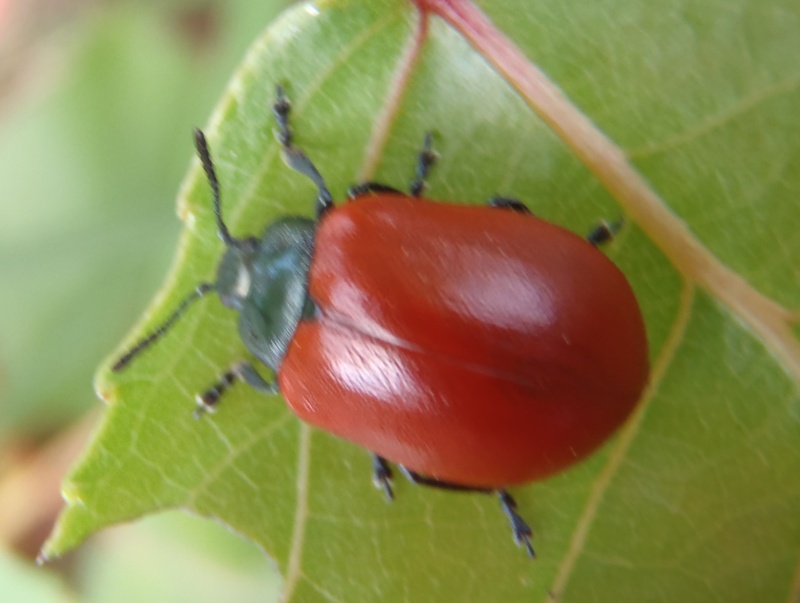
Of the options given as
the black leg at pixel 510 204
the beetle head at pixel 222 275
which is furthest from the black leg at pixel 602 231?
the beetle head at pixel 222 275

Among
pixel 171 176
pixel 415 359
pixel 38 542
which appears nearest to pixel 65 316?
pixel 171 176

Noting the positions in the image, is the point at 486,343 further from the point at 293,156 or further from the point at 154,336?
the point at 154,336

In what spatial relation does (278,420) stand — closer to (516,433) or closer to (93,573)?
(516,433)

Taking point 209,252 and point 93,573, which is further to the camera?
point 93,573

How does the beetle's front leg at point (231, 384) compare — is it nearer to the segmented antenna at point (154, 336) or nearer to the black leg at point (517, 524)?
the segmented antenna at point (154, 336)

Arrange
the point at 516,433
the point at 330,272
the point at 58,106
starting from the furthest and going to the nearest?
the point at 58,106 < the point at 330,272 < the point at 516,433

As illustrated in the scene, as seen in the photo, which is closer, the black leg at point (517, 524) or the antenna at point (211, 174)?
the antenna at point (211, 174)

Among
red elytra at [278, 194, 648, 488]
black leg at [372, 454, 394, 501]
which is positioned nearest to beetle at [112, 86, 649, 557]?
red elytra at [278, 194, 648, 488]
